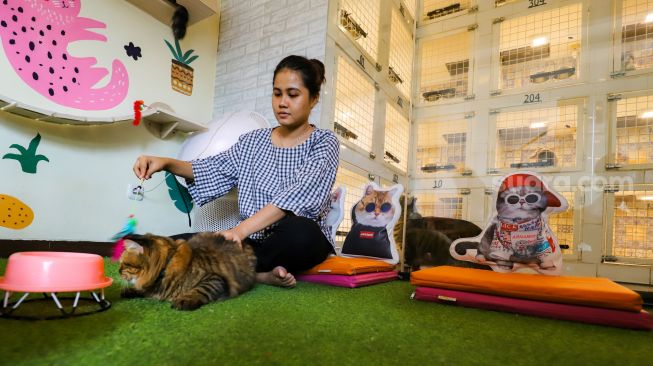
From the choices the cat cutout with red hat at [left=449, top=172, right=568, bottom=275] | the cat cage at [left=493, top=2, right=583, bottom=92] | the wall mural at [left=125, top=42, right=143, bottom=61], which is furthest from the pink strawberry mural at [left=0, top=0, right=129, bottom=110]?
the cat cage at [left=493, top=2, right=583, bottom=92]

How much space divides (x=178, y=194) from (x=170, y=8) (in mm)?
1546

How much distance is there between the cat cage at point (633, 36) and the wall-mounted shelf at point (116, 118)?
2881 mm

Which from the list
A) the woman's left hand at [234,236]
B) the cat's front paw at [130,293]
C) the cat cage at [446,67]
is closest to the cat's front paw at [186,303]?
the cat's front paw at [130,293]

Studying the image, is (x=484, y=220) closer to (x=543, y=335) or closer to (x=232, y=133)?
(x=543, y=335)

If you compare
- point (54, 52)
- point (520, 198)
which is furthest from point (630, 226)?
point (54, 52)

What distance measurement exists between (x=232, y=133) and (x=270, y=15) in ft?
4.18

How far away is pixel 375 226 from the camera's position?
7.77ft

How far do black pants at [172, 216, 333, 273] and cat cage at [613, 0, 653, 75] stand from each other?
6.80ft

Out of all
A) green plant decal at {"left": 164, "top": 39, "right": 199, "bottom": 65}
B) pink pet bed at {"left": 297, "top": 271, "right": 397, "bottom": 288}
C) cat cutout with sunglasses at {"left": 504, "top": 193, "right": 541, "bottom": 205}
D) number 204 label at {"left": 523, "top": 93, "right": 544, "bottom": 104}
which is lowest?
pink pet bed at {"left": 297, "top": 271, "right": 397, "bottom": 288}

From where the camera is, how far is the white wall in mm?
2914

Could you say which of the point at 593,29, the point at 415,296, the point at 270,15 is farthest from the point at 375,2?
the point at 415,296

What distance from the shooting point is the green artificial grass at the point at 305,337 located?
0.73m

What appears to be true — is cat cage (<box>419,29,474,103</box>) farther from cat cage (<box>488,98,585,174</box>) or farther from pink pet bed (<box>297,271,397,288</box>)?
pink pet bed (<box>297,271,397,288</box>)

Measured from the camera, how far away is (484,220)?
2.15 meters
